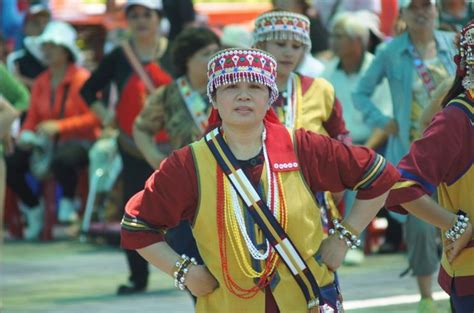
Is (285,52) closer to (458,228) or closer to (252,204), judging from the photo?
(458,228)

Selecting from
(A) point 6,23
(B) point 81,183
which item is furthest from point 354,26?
(A) point 6,23

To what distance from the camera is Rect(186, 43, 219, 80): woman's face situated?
9445 millimetres

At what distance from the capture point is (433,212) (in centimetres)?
616

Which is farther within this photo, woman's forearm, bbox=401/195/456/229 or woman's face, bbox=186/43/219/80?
woman's face, bbox=186/43/219/80

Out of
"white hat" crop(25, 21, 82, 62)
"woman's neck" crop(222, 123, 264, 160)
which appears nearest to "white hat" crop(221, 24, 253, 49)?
"white hat" crop(25, 21, 82, 62)

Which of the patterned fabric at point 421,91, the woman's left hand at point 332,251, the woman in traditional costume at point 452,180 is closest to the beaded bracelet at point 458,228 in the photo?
the woman in traditional costume at point 452,180

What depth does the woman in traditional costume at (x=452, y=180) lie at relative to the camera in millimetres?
6078

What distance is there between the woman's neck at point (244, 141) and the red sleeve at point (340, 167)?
0.17 m

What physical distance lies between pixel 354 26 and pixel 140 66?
2121 mm

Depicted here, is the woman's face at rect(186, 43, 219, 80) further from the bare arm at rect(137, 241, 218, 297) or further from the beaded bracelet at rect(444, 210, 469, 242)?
the bare arm at rect(137, 241, 218, 297)

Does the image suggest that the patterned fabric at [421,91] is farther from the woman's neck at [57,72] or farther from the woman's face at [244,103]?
the woman's neck at [57,72]

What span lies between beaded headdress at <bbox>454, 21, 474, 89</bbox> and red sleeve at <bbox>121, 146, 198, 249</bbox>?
50.8 inches

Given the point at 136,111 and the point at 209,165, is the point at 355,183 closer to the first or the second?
the point at 209,165

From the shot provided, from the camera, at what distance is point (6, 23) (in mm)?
18078
